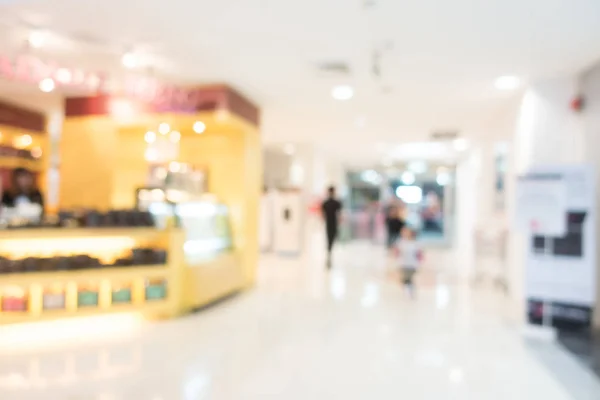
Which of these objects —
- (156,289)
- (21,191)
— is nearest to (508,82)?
(156,289)

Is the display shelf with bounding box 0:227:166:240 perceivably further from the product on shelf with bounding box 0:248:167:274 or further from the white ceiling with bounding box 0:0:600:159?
the white ceiling with bounding box 0:0:600:159

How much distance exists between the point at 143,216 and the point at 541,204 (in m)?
4.45

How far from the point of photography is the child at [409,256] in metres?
6.05

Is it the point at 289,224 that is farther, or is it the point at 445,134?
the point at 289,224

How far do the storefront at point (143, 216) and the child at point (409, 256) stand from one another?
7.86 feet

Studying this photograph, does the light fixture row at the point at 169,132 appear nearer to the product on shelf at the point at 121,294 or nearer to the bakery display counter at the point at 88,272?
the bakery display counter at the point at 88,272

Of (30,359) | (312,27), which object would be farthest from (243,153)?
(30,359)

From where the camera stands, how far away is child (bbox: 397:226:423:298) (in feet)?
19.9

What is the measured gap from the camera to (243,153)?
6.39 meters

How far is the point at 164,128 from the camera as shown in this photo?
6.01 m

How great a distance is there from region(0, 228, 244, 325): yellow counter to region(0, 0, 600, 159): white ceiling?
82.8 inches

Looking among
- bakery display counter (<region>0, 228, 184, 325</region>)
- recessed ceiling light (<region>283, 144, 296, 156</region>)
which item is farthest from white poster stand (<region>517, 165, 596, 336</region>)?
recessed ceiling light (<region>283, 144, 296, 156</region>)

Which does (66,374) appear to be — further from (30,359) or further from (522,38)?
(522,38)

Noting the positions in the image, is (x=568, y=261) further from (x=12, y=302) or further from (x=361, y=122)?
(x=12, y=302)
